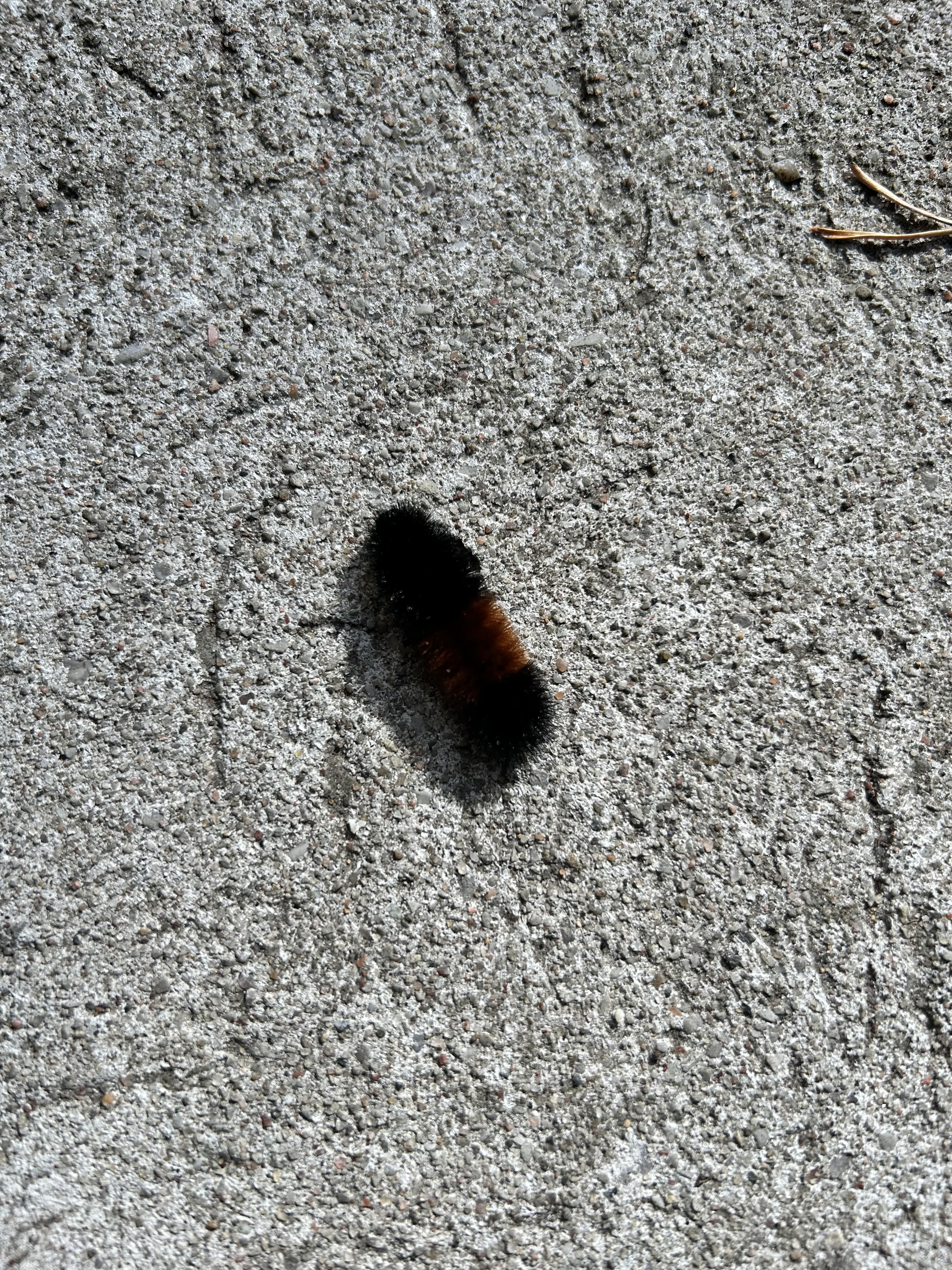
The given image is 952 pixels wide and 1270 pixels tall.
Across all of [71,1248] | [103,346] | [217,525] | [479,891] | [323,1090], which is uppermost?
[103,346]

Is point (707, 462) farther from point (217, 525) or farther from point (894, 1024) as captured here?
point (894, 1024)

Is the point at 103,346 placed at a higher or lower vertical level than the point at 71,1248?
higher

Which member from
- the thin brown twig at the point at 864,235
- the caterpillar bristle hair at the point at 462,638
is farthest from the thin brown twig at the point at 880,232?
the caterpillar bristle hair at the point at 462,638

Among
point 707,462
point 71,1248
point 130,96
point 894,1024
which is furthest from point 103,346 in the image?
point 894,1024

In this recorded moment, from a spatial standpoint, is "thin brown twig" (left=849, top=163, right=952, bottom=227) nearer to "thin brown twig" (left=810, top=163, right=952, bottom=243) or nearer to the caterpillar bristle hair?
"thin brown twig" (left=810, top=163, right=952, bottom=243)

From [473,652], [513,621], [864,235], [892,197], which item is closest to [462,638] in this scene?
[473,652]

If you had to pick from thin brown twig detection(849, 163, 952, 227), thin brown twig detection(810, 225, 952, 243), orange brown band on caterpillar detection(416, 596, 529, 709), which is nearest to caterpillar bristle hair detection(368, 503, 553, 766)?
orange brown band on caterpillar detection(416, 596, 529, 709)

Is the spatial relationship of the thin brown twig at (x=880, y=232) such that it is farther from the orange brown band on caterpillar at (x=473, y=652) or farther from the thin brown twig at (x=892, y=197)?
the orange brown band on caterpillar at (x=473, y=652)
